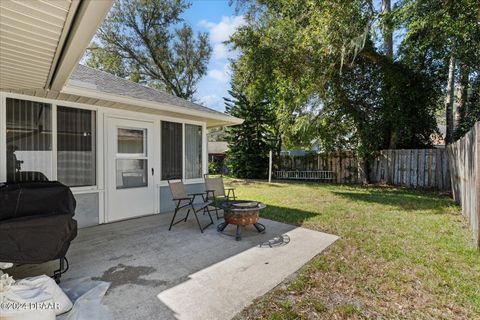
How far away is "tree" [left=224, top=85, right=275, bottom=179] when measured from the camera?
15672 mm

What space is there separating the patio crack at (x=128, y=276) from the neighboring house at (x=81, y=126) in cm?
228

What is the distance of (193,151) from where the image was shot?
6.92 metres

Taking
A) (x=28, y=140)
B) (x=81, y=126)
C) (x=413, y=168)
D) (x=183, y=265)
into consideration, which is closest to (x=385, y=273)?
(x=183, y=265)

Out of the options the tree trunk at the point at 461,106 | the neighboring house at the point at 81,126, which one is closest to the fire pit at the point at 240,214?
the neighboring house at the point at 81,126

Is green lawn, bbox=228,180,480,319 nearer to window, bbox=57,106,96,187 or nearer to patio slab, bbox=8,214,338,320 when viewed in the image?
patio slab, bbox=8,214,338,320

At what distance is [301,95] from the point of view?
10.2 m

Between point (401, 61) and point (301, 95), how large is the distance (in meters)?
4.23

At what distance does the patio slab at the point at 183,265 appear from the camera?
249 centimetres

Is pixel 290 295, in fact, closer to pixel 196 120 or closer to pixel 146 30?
pixel 196 120

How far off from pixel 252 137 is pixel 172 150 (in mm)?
9782

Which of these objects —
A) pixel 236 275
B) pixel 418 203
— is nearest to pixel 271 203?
pixel 418 203

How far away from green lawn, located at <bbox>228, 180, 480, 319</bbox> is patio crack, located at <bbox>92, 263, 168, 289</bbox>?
1195mm

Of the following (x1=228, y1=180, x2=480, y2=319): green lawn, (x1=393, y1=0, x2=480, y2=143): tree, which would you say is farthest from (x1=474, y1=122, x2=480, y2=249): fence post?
(x1=393, y1=0, x2=480, y2=143): tree

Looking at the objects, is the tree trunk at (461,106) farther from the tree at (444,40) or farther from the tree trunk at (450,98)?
the tree trunk at (450,98)
